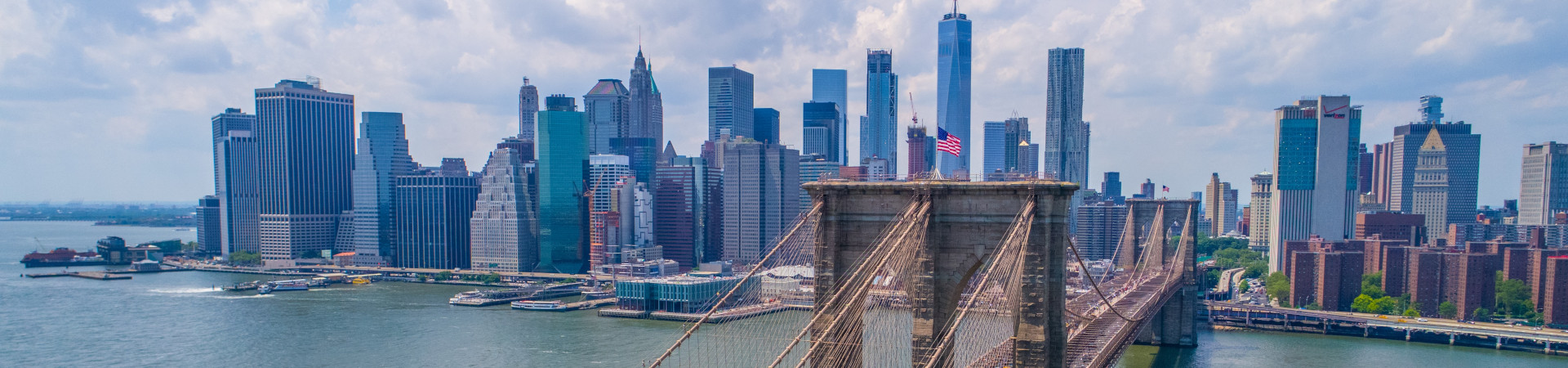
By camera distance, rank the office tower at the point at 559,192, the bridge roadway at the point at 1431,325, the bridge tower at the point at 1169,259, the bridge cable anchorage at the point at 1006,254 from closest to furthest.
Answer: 1. the bridge cable anchorage at the point at 1006,254
2. the bridge tower at the point at 1169,259
3. the bridge roadway at the point at 1431,325
4. the office tower at the point at 559,192

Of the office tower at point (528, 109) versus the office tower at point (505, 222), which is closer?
the office tower at point (505, 222)

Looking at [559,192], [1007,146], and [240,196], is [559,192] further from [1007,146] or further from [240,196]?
[1007,146]

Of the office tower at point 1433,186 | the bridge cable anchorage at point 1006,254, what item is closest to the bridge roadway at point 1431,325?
the bridge cable anchorage at point 1006,254

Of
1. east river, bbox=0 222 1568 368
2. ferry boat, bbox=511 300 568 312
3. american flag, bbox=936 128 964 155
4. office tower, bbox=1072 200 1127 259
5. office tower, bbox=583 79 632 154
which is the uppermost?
office tower, bbox=583 79 632 154

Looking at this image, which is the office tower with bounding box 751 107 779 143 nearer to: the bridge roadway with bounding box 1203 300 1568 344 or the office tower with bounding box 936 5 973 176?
the office tower with bounding box 936 5 973 176

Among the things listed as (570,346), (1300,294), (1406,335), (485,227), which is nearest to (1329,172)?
(1300,294)

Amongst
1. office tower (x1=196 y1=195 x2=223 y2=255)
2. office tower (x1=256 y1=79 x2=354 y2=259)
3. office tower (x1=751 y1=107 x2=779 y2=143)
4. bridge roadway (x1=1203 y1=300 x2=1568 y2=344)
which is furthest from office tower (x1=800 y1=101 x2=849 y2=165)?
bridge roadway (x1=1203 y1=300 x2=1568 y2=344)

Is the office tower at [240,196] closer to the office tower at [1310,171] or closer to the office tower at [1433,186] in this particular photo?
the office tower at [1310,171]
